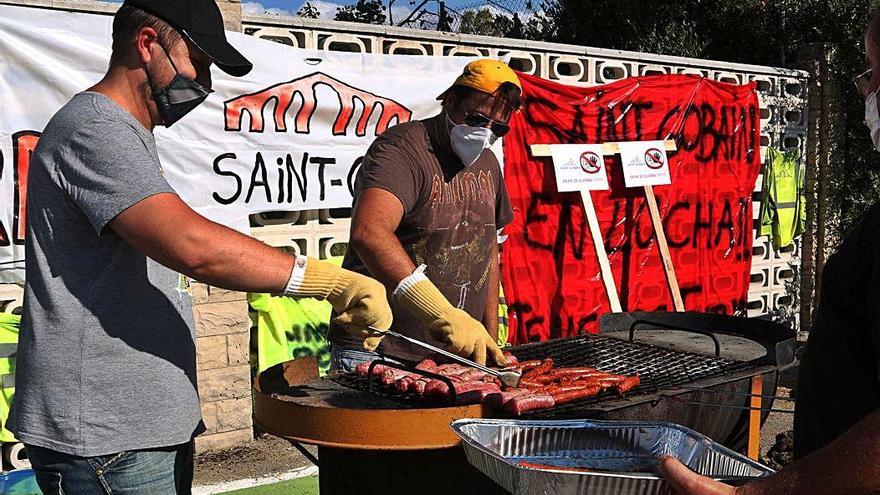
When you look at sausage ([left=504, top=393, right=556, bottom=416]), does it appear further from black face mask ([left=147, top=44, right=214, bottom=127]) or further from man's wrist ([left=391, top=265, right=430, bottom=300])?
black face mask ([left=147, top=44, right=214, bottom=127])

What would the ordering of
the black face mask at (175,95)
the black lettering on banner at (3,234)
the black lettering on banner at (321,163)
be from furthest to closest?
1. the black lettering on banner at (321,163)
2. the black lettering on banner at (3,234)
3. the black face mask at (175,95)

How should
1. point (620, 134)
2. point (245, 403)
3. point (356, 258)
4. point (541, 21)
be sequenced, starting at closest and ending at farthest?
point (356, 258) < point (245, 403) < point (620, 134) < point (541, 21)

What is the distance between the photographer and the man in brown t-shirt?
158 inches

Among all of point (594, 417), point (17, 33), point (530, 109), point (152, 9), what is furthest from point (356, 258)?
point (530, 109)

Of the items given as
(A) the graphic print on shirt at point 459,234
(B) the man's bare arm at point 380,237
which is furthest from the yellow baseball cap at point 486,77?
(B) the man's bare arm at point 380,237

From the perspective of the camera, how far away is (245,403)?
6.58m

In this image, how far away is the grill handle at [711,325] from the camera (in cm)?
486

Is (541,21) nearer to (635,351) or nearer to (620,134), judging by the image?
(620,134)

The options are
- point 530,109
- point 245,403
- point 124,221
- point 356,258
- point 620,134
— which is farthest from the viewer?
point 620,134

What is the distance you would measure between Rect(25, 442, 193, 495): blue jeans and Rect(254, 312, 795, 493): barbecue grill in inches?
29.0

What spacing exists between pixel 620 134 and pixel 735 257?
2355mm

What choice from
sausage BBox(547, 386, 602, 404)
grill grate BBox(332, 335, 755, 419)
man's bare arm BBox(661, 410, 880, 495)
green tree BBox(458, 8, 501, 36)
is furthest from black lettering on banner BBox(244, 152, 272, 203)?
green tree BBox(458, 8, 501, 36)

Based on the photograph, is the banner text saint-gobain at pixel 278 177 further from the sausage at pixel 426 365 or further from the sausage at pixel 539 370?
the sausage at pixel 539 370

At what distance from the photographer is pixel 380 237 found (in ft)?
12.9
